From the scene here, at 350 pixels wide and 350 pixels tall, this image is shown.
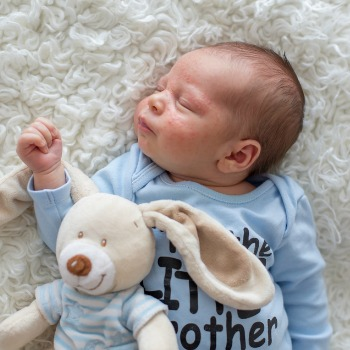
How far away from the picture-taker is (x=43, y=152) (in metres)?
1.15

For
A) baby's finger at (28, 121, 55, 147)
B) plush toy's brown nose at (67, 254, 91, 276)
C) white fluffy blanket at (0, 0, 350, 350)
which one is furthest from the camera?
white fluffy blanket at (0, 0, 350, 350)

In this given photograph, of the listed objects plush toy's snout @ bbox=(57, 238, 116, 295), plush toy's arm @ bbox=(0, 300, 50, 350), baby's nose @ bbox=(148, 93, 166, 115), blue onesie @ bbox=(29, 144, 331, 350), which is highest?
baby's nose @ bbox=(148, 93, 166, 115)

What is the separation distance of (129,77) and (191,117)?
0.60 feet

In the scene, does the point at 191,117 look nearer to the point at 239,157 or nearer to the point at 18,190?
the point at 239,157

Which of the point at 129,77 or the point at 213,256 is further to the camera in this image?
the point at 129,77

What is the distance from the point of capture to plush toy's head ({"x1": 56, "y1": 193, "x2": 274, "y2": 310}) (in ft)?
3.45

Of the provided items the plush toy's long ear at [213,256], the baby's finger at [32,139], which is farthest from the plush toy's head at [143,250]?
the baby's finger at [32,139]

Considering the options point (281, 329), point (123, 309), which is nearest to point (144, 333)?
point (123, 309)

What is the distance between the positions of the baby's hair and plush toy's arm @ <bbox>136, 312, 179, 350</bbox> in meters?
0.39

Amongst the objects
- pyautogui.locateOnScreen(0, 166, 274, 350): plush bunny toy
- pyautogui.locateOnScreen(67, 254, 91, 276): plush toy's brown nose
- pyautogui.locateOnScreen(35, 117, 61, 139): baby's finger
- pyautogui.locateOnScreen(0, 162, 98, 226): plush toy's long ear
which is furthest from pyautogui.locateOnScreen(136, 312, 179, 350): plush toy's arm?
pyautogui.locateOnScreen(35, 117, 61, 139): baby's finger

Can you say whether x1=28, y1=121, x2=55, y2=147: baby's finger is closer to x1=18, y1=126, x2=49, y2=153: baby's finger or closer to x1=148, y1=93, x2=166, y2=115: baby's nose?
x1=18, y1=126, x2=49, y2=153: baby's finger

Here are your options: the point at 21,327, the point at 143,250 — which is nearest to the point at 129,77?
the point at 143,250

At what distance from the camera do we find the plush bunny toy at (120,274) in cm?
106

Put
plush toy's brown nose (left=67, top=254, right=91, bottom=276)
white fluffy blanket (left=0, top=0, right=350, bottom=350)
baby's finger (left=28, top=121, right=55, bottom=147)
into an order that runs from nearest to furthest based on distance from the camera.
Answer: plush toy's brown nose (left=67, top=254, right=91, bottom=276), baby's finger (left=28, top=121, right=55, bottom=147), white fluffy blanket (left=0, top=0, right=350, bottom=350)
